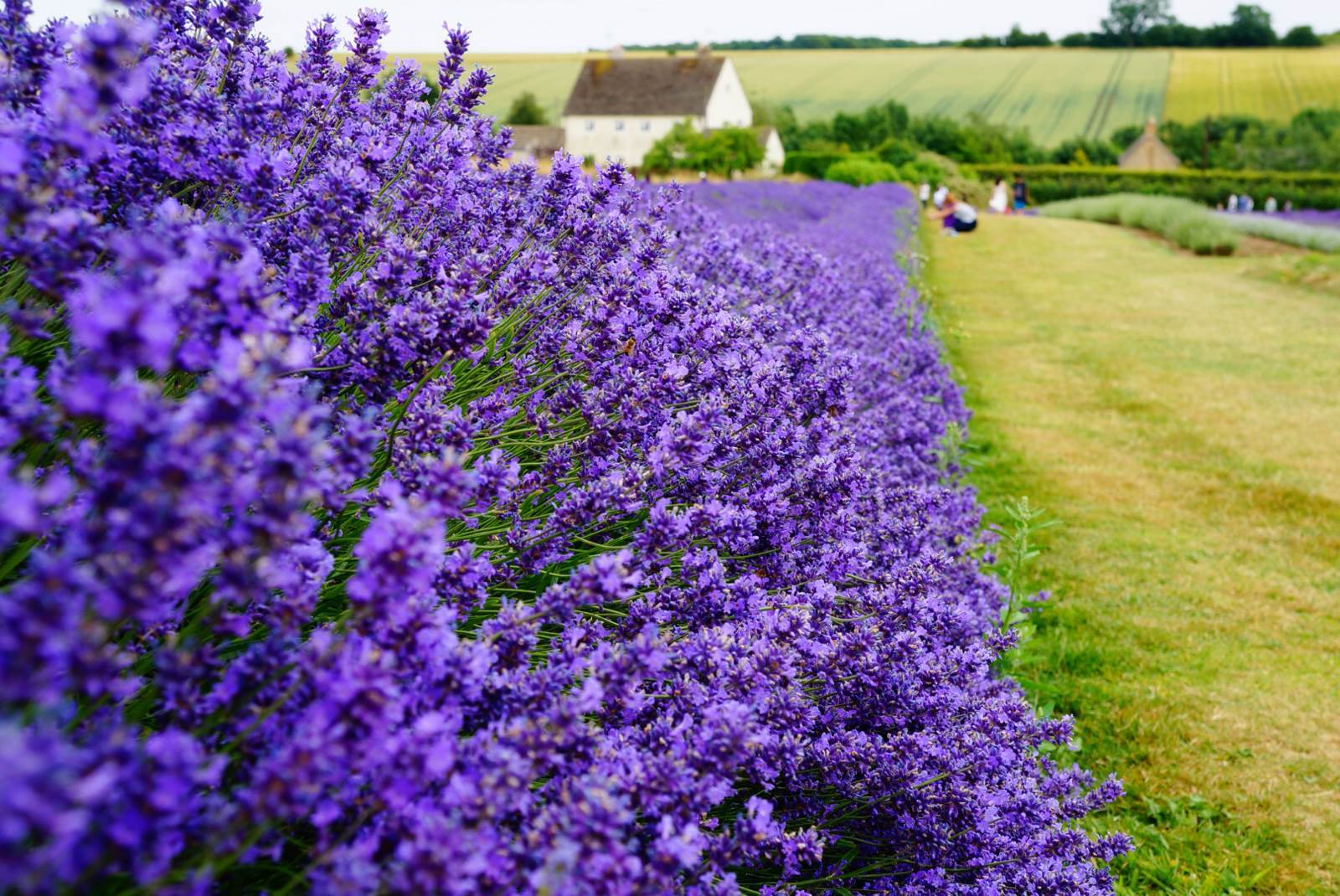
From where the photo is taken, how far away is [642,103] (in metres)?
53.9

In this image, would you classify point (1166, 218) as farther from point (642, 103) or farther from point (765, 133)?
point (642, 103)

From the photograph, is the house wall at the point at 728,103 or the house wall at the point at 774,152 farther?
the house wall at the point at 728,103

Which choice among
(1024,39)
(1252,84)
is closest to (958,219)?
(1252,84)

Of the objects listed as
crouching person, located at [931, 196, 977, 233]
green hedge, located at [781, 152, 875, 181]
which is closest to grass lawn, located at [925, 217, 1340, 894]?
crouching person, located at [931, 196, 977, 233]

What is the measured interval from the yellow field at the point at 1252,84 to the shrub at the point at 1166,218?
3302 centimetres

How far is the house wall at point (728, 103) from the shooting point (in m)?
53.2

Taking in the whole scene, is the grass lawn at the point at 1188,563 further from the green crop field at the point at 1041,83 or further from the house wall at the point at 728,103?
the green crop field at the point at 1041,83

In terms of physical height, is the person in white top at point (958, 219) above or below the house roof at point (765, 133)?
below

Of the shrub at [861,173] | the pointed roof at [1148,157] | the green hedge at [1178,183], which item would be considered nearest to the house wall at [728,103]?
the green hedge at [1178,183]

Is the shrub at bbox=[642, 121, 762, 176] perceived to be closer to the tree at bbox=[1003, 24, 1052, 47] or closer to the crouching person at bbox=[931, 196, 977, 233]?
the crouching person at bbox=[931, 196, 977, 233]

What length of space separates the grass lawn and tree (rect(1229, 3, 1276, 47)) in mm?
86287

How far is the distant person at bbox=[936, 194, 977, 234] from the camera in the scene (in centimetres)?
2411

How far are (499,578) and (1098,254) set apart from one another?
885 inches

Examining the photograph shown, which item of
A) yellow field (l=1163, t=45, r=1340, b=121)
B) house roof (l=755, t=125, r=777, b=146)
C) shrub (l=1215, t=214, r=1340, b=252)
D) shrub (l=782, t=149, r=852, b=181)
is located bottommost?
shrub (l=1215, t=214, r=1340, b=252)
